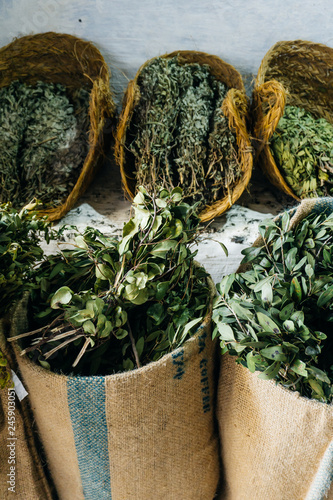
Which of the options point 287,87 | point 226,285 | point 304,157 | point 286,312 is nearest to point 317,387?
point 286,312

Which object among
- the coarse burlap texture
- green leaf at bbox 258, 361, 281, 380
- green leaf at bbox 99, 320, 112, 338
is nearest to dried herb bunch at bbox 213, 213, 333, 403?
green leaf at bbox 258, 361, 281, 380

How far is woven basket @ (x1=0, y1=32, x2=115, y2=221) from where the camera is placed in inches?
45.2

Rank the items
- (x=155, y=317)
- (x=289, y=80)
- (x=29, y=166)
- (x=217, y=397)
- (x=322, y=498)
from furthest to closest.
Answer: (x=289, y=80) < (x=29, y=166) < (x=217, y=397) < (x=155, y=317) < (x=322, y=498)

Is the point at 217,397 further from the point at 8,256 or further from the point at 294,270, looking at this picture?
the point at 8,256

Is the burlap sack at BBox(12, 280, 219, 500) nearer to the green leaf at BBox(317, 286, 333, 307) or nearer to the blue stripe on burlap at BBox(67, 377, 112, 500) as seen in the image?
the blue stripe on burlap at BBox(67, 377, 112, 500)

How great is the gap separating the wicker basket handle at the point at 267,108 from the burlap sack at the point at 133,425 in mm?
642

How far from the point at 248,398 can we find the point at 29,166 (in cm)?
97

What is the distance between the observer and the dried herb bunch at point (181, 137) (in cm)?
115

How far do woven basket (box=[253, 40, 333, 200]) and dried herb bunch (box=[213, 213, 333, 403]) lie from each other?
43cm

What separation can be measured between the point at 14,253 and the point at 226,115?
80 centimetres

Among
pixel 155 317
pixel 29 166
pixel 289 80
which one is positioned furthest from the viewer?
pixel 289 80

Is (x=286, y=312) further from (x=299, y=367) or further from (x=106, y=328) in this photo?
(x=106, y=328)

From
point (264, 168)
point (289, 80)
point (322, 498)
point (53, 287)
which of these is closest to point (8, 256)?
point (53, 287)

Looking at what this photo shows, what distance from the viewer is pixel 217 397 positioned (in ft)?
2.93
